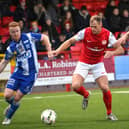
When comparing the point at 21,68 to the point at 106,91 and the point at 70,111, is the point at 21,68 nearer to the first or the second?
the point at 106,91

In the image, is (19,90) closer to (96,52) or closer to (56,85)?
(96,52)

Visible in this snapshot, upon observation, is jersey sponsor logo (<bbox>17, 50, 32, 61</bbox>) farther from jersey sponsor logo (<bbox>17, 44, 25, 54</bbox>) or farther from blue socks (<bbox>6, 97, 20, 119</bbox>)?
blue socks (<bbox>6, 97, 20, 119</bbox>)

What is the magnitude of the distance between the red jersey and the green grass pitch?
129cm

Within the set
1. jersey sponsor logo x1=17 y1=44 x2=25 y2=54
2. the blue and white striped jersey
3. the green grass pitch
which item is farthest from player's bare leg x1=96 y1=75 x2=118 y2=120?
jersey sponsor logo x1=17 y1=44 x2=25 y2=54

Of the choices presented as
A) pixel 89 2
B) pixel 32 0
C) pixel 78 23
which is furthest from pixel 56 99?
pixel 89 2

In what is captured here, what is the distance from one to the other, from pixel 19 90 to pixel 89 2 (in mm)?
14062

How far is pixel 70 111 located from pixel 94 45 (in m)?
2.29

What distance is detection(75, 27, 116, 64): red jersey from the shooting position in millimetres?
11273

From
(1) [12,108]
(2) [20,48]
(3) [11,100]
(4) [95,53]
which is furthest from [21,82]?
(4) [95,53]

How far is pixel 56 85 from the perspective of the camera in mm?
18406

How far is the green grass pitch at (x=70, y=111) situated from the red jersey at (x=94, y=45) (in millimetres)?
1292

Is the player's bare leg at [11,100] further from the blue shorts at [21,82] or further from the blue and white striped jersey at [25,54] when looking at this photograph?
the blue and white striped jersey at [25,54]

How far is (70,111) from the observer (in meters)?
13.0

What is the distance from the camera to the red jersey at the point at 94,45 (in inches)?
444
